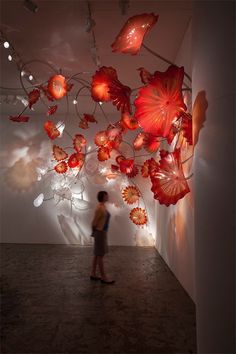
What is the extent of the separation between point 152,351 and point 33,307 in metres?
1.59

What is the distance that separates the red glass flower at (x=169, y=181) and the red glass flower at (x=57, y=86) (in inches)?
60.7

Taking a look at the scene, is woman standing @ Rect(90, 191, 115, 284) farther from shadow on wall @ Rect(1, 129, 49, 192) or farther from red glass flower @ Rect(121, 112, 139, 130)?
shadow on wall @ Rect(1, 129, 49, 192)

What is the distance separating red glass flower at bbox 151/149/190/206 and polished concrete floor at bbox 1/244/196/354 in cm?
134

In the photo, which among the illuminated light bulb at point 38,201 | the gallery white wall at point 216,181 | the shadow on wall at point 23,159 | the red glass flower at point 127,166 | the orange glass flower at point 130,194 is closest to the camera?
the gallery white wall at point 216,181

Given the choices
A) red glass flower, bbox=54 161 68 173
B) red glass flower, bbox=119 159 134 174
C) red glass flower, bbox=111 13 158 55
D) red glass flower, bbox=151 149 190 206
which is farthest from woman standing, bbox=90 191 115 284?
red glass flower, bbox=54 161 68 173

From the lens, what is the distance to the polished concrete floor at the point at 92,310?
2.46 m

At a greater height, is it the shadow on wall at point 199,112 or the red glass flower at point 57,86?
the red glass flower at point 57,86

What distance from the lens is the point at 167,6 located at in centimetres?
308

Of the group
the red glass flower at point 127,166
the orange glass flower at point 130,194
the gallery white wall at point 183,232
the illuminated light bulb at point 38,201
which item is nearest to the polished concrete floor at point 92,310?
the gallery white wall at point 183,232

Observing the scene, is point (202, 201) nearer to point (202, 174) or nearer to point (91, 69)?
point (202, 174)

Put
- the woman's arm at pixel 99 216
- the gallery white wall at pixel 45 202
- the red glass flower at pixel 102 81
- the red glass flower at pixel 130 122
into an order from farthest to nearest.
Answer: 1. the gallery white wall at pixel 45 202
2. the woman's arm at pixel 99 216
3. the red glass flower at pixel 130 122
4. the red glass flower at pixel 102 81

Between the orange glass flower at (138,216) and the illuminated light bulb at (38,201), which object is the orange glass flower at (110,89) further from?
the illuminated light bulb at (38,201)

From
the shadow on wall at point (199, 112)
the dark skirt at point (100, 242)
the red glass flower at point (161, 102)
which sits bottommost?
the dark skirt at point (100, 242)

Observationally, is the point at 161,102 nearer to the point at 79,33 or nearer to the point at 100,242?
the point at 79,33
